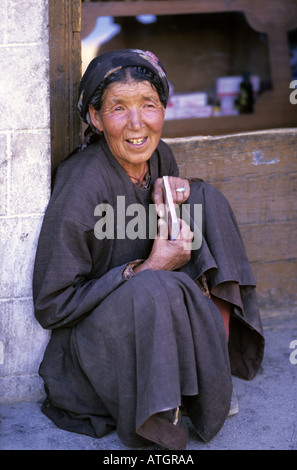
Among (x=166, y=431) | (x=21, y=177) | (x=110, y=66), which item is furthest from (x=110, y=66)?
(x=166, y=431)

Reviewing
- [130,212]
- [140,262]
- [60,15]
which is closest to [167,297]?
[140,262]

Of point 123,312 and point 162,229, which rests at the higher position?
point 162,229

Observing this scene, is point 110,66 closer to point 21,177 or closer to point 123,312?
point 21,177

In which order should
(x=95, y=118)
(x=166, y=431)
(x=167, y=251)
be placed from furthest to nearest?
1. (x=95, y=118)
2. (x=167, y=251)
3. (x=166, y=431)

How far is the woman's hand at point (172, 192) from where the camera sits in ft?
9.87

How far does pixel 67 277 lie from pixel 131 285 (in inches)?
11.6

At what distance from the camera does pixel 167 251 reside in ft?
9.47

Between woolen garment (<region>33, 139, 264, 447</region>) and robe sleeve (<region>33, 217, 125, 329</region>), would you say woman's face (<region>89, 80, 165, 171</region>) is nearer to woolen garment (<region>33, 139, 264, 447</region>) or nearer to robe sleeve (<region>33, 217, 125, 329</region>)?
woolen garment (<region>33, 139, 264, 447</region>)

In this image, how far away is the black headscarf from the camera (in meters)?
2.83

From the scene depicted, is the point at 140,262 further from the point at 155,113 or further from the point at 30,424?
the point at 30,424

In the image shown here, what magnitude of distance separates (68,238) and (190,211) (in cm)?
61

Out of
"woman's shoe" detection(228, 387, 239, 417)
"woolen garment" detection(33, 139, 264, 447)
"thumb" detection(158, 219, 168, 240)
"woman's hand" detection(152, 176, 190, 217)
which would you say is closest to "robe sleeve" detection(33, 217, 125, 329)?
"woolen garment" detection(33, 139, 264, 447)

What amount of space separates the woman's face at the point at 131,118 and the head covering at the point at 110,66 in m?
0.06
